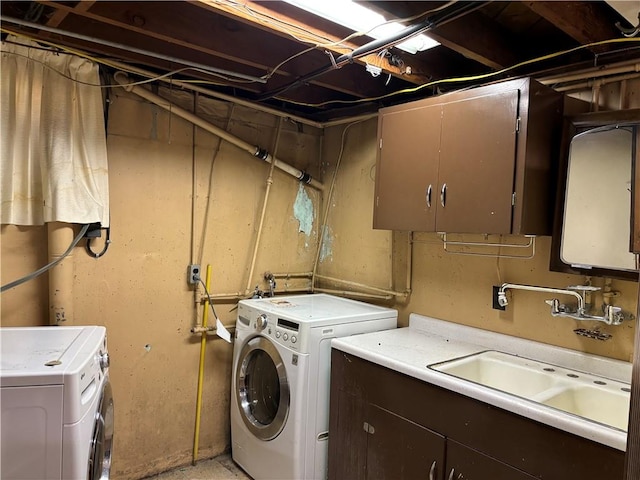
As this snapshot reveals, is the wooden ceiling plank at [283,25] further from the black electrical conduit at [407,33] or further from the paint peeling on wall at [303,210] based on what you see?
the paint peeling on wall at [303,210]

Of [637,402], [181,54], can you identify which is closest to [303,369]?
[637,402]

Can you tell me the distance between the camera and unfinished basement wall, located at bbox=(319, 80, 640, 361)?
180cm

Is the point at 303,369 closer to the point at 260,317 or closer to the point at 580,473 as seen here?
the point at 260,317

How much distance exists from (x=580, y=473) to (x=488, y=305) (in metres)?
0.96

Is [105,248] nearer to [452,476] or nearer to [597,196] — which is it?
[452,476]

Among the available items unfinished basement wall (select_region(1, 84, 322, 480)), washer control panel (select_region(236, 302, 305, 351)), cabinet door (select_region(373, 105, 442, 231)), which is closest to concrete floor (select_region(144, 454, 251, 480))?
unfinished basement wall (select_region(1, 84, 322, 480))

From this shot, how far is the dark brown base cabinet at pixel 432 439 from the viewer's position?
1354 mm

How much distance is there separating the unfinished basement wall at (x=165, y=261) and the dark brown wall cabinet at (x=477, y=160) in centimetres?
109

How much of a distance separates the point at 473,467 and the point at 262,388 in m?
1.34

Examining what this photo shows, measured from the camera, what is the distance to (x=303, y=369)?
2.14m

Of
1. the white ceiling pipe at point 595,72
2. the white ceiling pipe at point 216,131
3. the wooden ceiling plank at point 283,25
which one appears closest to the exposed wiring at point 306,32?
the wooden ceiling plank at point 283,25

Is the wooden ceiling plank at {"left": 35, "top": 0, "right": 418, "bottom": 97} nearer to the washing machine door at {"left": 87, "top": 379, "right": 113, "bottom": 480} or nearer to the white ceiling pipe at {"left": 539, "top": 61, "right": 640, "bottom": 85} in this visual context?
the white ceiling pipe at {"left": 539, "top": 61, "right": 640, "bottom": 85}

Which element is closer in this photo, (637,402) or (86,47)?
(637,402)

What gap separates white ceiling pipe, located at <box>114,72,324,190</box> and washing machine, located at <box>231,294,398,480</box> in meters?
0.94
